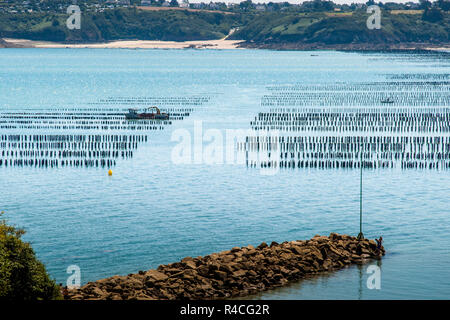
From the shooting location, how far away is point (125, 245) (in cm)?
6775

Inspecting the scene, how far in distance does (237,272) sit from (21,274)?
679 inches

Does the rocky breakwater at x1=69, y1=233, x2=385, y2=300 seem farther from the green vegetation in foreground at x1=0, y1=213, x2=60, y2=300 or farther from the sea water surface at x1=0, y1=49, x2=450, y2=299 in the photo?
Result: the green vegetation in foreground at x1=0, y1=213, x2=60, y2=300

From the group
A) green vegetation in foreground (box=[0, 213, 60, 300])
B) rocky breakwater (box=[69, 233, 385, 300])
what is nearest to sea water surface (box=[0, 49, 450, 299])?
rocky breakwater (box=[69, 233, 385, 300])

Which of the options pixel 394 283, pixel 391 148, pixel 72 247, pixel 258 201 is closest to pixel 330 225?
pixel 258 201

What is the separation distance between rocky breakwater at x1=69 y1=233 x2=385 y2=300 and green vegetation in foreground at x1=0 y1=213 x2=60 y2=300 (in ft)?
13.7

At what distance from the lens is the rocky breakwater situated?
51.3m

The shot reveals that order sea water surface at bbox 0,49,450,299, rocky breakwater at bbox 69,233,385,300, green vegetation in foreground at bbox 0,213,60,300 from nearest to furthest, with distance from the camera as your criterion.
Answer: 1. green vegetation in foreground at bbox 0,213,60,300
2. rocky breakwater at bbox 69,233,385,300
3. sea water surface at bbox 0,49,450,299

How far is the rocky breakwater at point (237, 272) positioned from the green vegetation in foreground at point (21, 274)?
13.7 ft

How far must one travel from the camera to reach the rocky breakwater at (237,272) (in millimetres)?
51312

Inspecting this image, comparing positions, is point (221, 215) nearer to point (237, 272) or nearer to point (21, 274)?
point (237, 272)

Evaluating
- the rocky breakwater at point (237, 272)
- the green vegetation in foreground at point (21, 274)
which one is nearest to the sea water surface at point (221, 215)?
the rocky breakwater at point (237, 272)

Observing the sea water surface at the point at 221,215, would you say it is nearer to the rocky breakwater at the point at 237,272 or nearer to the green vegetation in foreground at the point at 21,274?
the rocky breakwater at the point at 237,272

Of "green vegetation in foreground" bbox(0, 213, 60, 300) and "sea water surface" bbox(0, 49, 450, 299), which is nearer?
"green vegetation in foreground" bbox(0, 213, 60, 300)

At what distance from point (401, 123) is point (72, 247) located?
91624 millimetres
